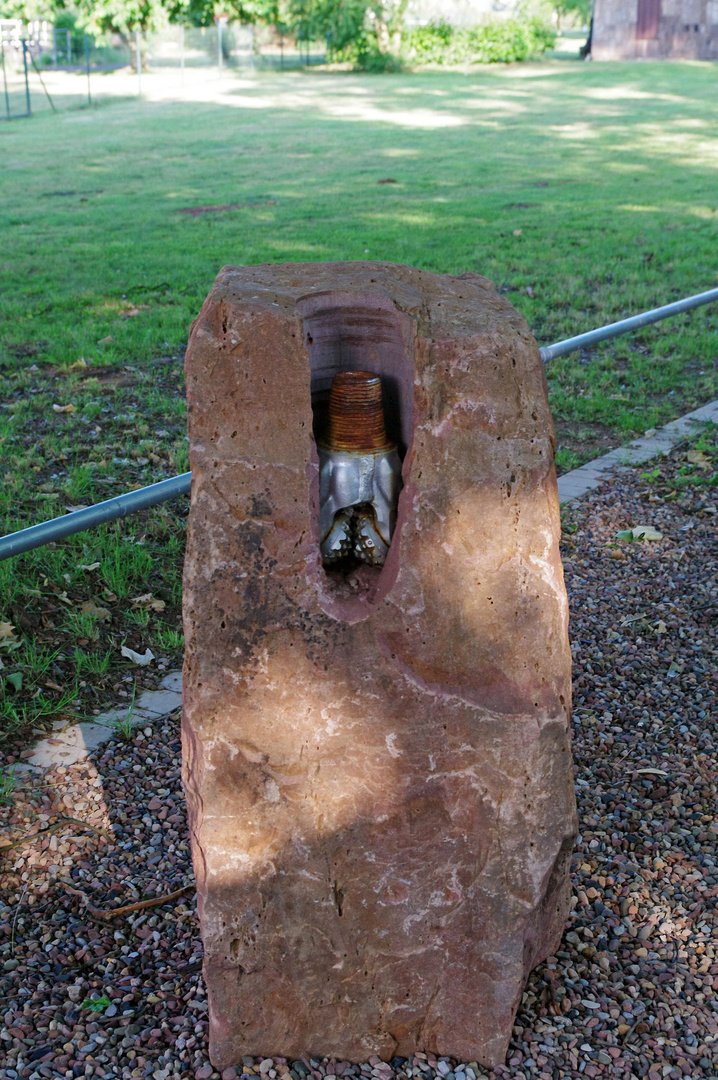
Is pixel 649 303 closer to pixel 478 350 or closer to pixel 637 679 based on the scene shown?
pixel 637 679

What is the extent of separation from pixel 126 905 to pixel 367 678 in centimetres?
107

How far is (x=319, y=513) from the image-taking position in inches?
86.6

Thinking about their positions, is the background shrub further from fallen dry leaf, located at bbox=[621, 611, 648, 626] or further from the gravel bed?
the gravel bed

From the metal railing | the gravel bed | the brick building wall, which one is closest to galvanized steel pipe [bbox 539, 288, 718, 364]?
the gravel bed

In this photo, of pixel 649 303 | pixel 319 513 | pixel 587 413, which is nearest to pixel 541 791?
pixel 319 513

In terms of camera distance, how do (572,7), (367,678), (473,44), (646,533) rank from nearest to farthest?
(367,678), (646,533), (473,44), (572,7)

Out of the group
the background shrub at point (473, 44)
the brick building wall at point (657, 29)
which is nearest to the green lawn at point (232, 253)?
the brick building wall at point (657, 29)

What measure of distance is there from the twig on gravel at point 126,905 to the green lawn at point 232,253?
0.85m

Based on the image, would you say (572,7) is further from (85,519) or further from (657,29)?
(85,519)

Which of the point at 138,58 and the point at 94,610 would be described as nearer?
the point at 94,610

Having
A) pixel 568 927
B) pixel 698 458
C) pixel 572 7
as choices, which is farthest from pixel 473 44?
pixel 568 927

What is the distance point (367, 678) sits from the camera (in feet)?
6.88

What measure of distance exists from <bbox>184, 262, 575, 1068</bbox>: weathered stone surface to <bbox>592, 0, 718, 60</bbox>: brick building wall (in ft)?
103

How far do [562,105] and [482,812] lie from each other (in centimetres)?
2288
